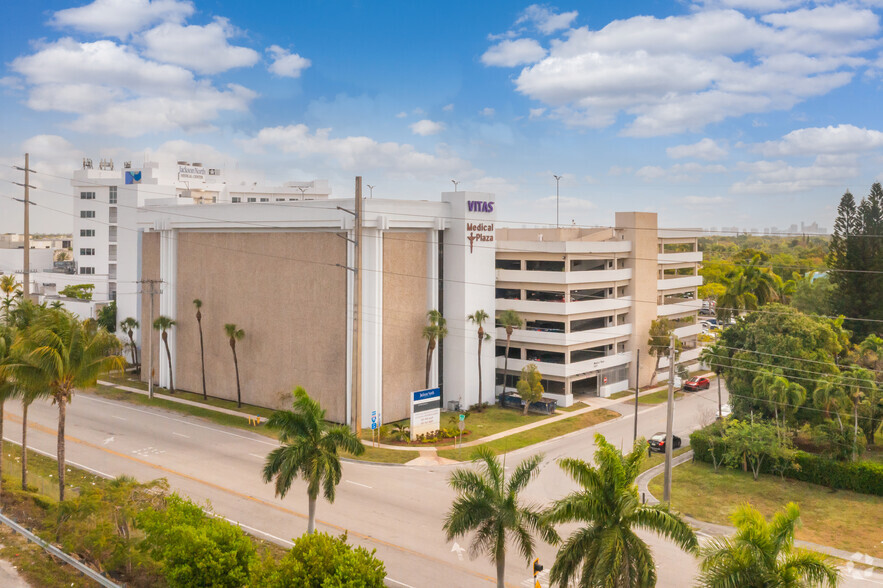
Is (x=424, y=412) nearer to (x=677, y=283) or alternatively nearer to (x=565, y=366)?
(x=565, y=366)

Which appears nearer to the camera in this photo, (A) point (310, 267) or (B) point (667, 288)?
(A) point (310, 267)

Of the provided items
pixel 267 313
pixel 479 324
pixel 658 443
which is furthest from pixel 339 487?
pixel 658 443

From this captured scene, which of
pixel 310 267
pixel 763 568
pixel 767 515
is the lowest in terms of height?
pixel 767 515

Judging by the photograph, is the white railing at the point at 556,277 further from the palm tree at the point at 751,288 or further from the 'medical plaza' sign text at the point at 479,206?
the palm tree at the point at 751,288

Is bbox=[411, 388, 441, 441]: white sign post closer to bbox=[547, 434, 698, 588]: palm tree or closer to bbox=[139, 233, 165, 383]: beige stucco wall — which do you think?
bbox=[139, 233, 165, 383]: beige stucco wall

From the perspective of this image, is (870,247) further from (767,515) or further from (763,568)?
(763,568)

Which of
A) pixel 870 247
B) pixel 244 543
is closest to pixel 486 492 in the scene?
pixel 244 543
